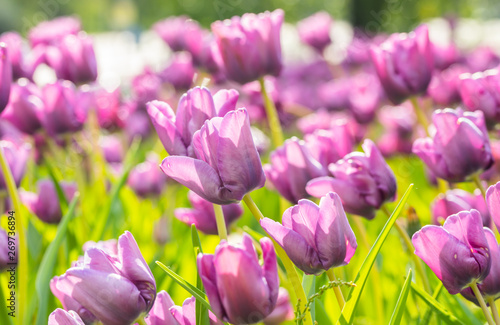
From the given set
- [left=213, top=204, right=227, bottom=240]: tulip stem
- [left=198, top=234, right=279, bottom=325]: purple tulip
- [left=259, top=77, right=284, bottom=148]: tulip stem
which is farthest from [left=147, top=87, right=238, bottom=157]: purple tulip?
[left=259, top=77, right=284, bottom=148]: tulip stem

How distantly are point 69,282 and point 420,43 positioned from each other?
118 cm

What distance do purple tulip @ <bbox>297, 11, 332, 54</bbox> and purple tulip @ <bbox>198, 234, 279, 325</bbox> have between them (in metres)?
3.27

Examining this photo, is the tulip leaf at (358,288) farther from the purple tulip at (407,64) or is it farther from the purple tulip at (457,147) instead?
the purple tulip at (407,64)

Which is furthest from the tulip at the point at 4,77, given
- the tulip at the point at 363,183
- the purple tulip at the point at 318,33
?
the purple tulip at the point at 318,33

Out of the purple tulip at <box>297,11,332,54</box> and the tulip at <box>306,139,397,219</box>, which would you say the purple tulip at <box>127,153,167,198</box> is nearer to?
the tulip at <box>306,139,397,219</box>

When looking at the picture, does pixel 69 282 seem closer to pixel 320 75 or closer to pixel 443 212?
pixel 443 212

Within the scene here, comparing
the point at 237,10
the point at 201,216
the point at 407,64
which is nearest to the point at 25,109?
the point at 201,216

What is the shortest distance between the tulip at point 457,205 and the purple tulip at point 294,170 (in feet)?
0.81

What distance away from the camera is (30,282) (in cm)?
164

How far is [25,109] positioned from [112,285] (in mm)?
1202

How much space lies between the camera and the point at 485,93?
153 centimetres

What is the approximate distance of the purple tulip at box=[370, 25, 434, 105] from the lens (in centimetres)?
171

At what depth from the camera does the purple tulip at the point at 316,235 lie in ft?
3.02

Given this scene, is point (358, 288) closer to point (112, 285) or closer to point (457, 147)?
point (112, 285)
